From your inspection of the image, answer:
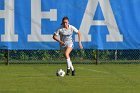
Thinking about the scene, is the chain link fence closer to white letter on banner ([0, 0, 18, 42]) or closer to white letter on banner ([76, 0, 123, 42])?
white letter on banner ([76, 0, 123, 42])

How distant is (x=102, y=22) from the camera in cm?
2644

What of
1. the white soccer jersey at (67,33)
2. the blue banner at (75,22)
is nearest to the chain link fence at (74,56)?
the blue banner at (75,22)

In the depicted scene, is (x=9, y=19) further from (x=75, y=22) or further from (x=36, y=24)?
(x=75, y=22)

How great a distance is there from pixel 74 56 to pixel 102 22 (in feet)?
9.04

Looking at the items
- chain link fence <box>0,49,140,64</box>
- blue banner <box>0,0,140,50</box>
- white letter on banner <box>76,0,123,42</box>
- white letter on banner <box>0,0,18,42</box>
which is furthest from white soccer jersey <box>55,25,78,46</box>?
chain link fence <box>0,49,140,64</box>

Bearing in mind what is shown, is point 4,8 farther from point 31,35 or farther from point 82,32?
point 82,32

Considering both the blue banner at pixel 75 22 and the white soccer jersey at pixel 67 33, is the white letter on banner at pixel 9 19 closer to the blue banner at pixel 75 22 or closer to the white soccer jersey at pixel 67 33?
the blue banner at pixel 75 22

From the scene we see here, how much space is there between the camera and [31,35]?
1040 inches

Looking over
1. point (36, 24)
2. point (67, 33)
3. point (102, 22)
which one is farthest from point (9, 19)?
point (67, 33)

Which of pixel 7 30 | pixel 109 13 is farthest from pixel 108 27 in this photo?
pixel 7 30

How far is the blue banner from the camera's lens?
26328mm

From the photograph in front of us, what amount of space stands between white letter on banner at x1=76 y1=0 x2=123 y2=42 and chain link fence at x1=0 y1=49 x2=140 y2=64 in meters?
1.30

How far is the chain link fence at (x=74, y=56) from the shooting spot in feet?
90.9
